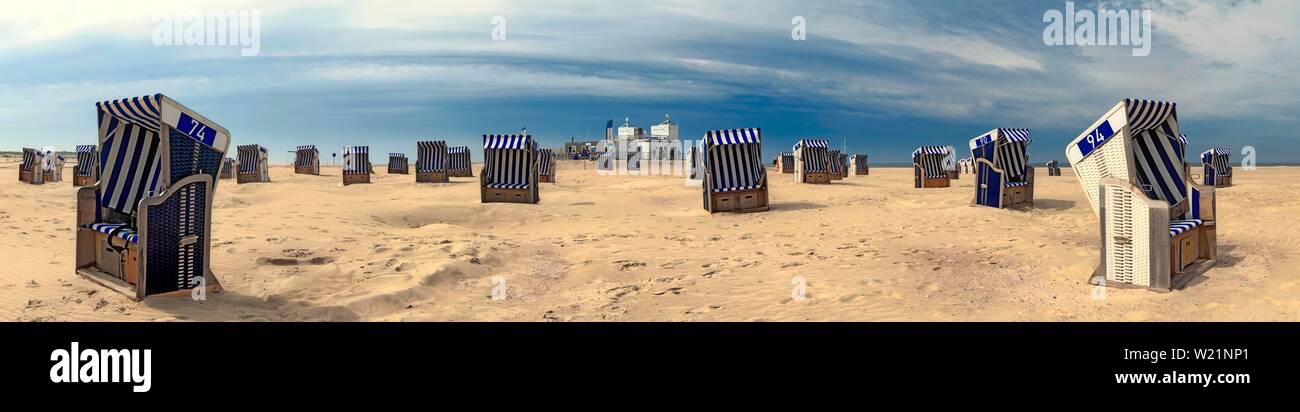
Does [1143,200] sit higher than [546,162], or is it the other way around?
[546,162]

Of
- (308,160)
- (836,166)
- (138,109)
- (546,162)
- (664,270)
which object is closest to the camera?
(138,109)

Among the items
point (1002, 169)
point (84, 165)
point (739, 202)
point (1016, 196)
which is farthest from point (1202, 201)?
point (84, 165)

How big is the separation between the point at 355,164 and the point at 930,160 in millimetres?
19462

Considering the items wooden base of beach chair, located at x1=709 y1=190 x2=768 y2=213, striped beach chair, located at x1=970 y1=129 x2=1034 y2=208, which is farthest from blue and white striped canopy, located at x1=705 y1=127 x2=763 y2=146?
striped beach chair, located at x1=970 y1=129 x2=1034 y2=208

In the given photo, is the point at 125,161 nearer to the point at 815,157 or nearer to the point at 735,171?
the point at 735,171

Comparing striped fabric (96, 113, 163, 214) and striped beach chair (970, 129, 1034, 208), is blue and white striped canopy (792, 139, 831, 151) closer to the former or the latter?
striped beach chair (970, 129, 1034, 208)

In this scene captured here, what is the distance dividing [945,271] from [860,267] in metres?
0.82

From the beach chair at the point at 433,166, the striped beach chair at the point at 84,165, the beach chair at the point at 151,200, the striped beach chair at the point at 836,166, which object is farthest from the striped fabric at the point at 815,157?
the striped beach chair at the point at 84,165

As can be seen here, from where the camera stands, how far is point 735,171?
13742mm

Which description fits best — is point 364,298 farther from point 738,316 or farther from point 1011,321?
point 1011,321

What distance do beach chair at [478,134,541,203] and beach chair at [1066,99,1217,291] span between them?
11.2 metres

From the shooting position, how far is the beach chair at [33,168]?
2292 cm

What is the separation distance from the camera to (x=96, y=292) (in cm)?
586

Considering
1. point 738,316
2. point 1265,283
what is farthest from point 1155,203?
point 738,316
